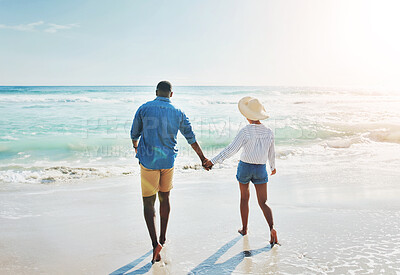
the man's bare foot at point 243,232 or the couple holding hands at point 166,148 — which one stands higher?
the couple holding hands at point 166,148

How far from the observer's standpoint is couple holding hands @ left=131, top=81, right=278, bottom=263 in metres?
3.41

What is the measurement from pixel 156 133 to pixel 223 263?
1367 mm

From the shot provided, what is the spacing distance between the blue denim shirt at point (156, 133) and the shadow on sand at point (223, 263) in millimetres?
972

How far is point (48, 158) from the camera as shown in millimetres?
10445

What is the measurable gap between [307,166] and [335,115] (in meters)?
16.2

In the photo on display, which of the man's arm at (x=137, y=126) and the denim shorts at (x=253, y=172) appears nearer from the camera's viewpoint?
the man's arm at (x=137, y=126)

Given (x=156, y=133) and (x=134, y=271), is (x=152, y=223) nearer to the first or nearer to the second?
(x=134, y=271)

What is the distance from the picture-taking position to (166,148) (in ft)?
11.3

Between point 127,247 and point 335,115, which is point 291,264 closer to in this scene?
point 127,247

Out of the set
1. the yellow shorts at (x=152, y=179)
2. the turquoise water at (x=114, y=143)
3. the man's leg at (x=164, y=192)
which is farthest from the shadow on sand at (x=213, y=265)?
the turquoise water at (x=114, y=143)

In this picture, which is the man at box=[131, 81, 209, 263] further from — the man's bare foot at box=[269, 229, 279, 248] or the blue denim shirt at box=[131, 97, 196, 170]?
the man's bare foot at box=[269, 229, 279, 248]

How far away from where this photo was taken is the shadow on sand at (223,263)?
3137 mm

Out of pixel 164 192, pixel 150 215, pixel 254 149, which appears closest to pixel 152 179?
pixel 164 192

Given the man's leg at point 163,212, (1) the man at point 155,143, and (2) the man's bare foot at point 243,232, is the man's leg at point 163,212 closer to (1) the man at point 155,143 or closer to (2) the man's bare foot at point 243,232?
(1) the man at point 155,143
